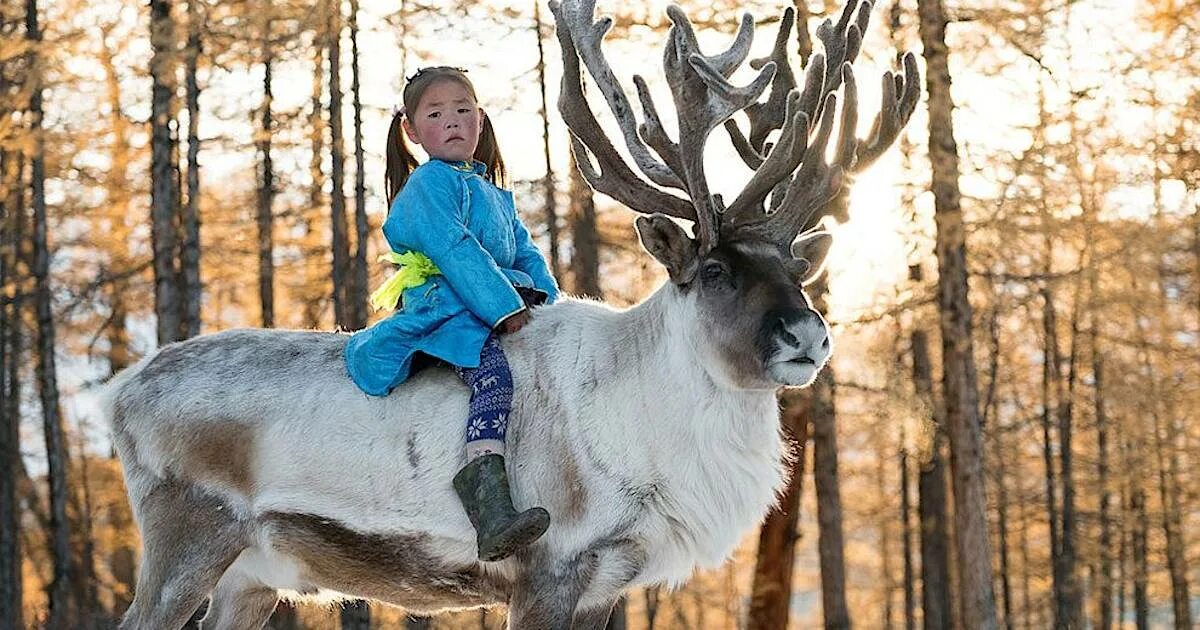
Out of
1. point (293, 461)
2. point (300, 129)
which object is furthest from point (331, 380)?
point (300, 129)

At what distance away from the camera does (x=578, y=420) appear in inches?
193

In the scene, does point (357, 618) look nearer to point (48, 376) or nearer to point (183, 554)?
point (48, 376)

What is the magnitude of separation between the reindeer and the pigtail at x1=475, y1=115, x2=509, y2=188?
16.6 inches

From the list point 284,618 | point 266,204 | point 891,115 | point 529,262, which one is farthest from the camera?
point 266,204

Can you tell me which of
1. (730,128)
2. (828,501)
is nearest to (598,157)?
(730,128)

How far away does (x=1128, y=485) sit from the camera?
1027 inches

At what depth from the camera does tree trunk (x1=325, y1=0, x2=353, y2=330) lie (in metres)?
16.9

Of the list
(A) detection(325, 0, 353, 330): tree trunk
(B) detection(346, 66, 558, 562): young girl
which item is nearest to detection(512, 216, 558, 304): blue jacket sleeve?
(B) detection(346, 66, 558, 562): young girl

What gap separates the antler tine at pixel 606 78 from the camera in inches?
208

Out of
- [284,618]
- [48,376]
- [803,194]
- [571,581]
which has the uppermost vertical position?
[803,194]

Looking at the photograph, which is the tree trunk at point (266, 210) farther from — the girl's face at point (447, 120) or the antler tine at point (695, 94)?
the antler tine at point (695, 94)

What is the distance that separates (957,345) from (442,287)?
379 inches

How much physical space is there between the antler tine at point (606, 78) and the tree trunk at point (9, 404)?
14.2 metres

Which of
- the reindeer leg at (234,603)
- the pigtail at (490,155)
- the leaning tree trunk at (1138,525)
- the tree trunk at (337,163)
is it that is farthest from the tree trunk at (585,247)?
the reindeer leg at (234,603)
